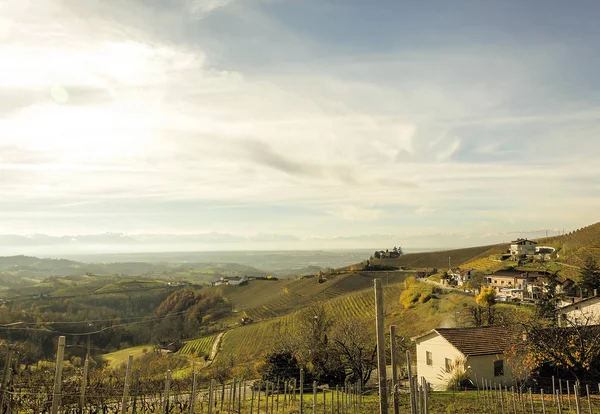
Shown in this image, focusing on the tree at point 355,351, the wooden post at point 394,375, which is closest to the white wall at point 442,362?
the tree at point 355,351

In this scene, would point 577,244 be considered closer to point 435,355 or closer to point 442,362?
point 435,355

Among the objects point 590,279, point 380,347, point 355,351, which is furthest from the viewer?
point 590,279

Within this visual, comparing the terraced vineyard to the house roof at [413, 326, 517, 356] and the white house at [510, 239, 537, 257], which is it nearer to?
the house roof at [413, 326, 517, 356]

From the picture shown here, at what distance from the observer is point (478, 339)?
27.9m

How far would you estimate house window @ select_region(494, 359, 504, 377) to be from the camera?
87.1ft

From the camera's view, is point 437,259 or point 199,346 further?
point 437,259

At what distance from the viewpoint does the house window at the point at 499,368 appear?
26.6 m

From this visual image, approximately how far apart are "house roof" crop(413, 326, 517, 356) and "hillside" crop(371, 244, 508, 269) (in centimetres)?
8500

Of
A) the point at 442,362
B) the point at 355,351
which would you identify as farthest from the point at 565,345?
the point at 355,351

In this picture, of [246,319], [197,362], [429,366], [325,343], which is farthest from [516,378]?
[246,319]

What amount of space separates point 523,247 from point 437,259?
1306 inches

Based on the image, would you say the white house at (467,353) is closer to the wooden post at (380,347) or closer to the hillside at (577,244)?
the wooden post at (380,347)

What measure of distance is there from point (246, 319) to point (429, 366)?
5747 centimetres

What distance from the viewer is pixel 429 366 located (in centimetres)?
2975
